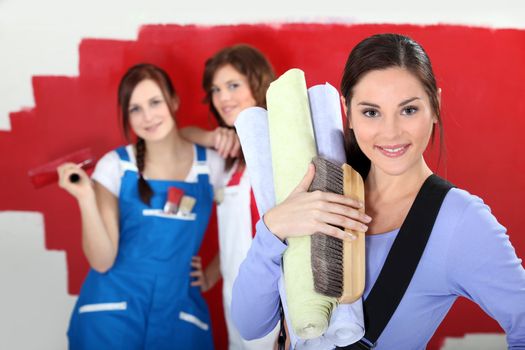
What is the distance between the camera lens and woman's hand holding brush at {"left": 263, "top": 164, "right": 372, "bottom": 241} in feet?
2.85

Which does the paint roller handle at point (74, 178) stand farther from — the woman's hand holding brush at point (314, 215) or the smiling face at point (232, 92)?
the woman's hand holding brush at point (314, 215)

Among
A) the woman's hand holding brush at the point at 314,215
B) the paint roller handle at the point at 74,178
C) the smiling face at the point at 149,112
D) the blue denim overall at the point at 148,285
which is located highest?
the smiling face at the point at 149,112

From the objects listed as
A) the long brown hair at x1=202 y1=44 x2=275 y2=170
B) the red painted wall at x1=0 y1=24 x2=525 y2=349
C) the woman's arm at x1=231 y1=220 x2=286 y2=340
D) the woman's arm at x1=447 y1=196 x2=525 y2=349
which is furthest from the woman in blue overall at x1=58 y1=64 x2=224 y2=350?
the woman's arm at x1=447 y1=196 x2=525 y2=349

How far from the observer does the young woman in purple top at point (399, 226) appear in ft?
2.84

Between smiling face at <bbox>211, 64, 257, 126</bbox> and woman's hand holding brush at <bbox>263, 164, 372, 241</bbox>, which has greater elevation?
smiling face at <bbox>211, 64, 257, 126</bbox>

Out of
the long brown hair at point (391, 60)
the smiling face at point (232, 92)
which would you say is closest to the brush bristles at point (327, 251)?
the long brown hair at point (391, 60)

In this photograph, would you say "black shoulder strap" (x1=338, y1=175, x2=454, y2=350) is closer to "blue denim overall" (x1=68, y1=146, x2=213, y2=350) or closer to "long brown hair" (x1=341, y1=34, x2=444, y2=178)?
"long brown hair" (x1=341, y1=34, x2=444, y2=178)

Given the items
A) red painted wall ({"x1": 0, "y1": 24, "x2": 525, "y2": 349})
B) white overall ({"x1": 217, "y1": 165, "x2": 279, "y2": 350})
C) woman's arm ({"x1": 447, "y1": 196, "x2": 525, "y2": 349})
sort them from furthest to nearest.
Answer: red painted wall ({"x1": 0, "y1": 24, "x2": 525, "y2": 349}) < white overall ({"x1": 217, "y1": 165, "x2": 279, "y2": 350}) < woman's arm ({"x1": 447, "y1": 196, "x2": 525, "y2": 349})

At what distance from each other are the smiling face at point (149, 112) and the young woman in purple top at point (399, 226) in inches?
33.1

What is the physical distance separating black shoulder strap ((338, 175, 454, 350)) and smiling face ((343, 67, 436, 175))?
63 mm

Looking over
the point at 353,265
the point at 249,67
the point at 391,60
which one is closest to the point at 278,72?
the point at 249,67

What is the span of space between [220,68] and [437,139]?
0.73 meters

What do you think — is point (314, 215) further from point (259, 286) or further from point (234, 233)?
point (234, 233)

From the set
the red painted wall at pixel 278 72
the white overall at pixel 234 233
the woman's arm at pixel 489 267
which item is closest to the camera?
the woman's arm at pixel 489 267
